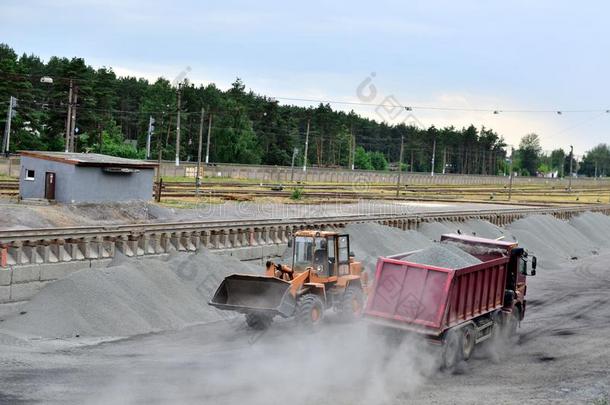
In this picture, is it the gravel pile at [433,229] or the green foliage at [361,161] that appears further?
the green foliage at [361,161]

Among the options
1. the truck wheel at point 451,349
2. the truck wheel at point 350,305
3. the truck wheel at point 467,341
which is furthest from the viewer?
the truck wheel at point 350,305

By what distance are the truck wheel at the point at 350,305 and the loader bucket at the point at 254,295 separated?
280cm

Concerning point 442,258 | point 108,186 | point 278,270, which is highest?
point 108,186

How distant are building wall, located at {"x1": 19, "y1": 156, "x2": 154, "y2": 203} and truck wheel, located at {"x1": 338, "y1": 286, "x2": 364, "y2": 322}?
2320 cm

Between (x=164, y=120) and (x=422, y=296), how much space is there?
101 meters

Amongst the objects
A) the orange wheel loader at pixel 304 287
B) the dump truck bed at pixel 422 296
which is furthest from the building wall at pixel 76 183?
the dump truck bed at pixel 422 296

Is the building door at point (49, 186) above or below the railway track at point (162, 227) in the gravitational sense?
above

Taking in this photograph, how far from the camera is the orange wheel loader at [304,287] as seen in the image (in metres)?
20.8

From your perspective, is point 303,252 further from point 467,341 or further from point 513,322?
point 513,322

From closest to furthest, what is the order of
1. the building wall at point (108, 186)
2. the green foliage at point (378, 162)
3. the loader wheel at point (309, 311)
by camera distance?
the loader wheel at point (309, 311), the building wall at point (108, 186), the green foliage at point (378, 162)

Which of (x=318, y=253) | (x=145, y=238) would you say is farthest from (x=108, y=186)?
(x=318, y=253)

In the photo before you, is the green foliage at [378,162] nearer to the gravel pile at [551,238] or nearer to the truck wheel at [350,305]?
the gravel pile at [551,238]

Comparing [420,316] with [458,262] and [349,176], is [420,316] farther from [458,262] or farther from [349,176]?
[349,176]

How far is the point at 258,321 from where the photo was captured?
21.7 meters
